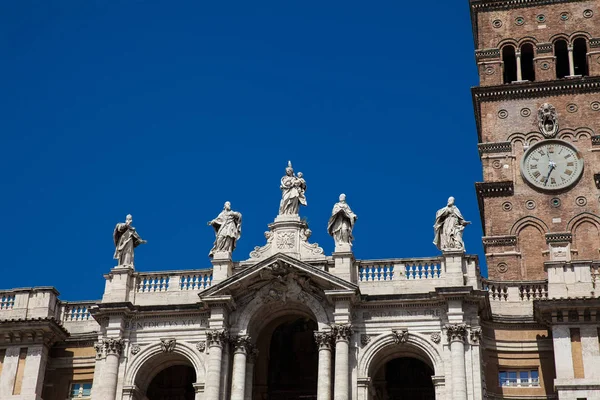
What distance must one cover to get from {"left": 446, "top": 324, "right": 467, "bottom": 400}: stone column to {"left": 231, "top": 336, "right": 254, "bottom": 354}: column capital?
7.93m

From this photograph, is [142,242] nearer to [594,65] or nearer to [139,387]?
[139,387]

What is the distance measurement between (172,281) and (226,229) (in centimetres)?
314

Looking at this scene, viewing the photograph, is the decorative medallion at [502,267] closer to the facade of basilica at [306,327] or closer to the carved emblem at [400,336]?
the facade of basilica at [306,327]

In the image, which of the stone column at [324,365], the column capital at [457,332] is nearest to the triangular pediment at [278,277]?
the stone column at [324,365]

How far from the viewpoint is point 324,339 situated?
44.9m

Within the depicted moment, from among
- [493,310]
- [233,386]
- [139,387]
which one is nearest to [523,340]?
[493,310]

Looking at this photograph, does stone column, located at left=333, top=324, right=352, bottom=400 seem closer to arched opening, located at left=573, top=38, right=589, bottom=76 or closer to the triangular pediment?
the triangular pediment

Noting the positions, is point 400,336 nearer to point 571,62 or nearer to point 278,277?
point 278,277

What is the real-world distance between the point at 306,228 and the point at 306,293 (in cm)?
342

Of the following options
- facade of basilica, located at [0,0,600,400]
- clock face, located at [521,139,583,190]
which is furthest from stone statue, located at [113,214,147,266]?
clock face, located at [521,139,583,190]

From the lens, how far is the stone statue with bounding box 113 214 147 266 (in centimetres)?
4866

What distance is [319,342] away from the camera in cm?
4494

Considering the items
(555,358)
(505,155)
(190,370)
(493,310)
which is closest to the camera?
(555,358)

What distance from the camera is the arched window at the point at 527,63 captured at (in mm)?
61625
